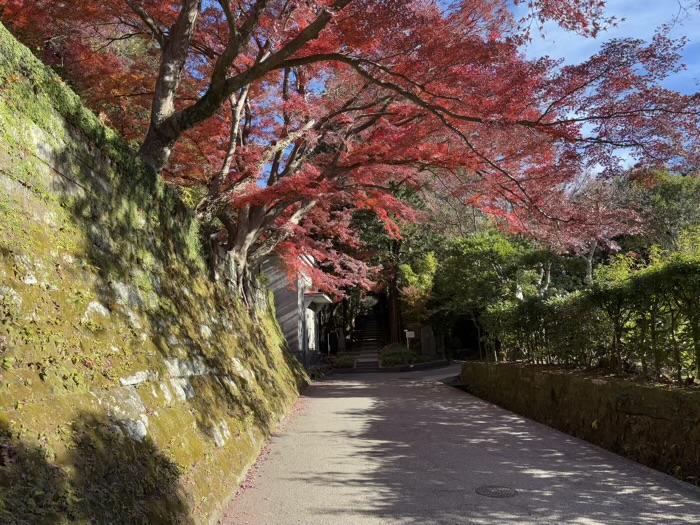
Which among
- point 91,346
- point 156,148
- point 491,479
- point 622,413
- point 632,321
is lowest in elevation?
point 491,479

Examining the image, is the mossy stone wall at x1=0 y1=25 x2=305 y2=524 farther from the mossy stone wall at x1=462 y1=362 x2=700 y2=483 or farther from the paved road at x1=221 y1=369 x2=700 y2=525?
the mossy stone wall at x1=462 y1=362 x2=700 y2=483

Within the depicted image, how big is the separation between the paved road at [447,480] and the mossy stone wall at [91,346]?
0.67 m

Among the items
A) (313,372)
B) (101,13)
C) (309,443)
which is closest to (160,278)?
(309,443)

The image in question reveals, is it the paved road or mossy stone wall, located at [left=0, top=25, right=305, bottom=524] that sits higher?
mossy stone wall, located at [left=0, top=25, right=305, bottom=524]

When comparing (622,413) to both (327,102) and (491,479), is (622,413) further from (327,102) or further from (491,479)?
(327,102)

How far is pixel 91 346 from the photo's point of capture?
3.57 meters

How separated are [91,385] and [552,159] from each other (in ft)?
29.2

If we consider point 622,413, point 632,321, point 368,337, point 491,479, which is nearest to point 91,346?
point 491,479

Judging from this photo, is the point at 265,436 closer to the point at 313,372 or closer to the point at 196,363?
the point at 196,363

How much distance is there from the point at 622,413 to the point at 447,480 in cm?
272

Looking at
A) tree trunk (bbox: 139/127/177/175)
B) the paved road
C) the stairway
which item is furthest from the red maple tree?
the stairway

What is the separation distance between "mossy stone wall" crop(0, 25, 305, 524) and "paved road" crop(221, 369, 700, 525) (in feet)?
2.20

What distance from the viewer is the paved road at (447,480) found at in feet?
13.6

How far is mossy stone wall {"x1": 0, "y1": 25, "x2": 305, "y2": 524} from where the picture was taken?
2.68 meters
